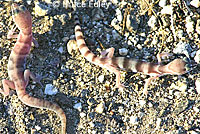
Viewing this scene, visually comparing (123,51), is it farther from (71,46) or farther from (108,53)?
(71,46)

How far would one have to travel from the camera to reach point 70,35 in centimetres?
433

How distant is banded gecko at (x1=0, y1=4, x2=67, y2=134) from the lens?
402 cm

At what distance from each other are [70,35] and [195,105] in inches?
99.6

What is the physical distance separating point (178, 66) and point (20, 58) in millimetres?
2783

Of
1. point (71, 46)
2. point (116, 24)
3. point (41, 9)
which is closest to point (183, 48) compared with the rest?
point (116, 24)

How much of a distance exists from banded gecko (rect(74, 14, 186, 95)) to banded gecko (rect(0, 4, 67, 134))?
0.93m

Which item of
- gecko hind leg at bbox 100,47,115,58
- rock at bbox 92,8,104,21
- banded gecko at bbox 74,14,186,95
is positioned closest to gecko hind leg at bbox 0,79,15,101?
banded gecko at bbox 74,14,186,95

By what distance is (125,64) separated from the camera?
13.1 ft

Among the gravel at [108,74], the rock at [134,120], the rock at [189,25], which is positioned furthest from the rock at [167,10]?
the rock at [134,120]

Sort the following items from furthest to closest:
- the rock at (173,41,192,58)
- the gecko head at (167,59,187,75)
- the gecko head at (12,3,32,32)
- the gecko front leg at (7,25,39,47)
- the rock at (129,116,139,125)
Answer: the gecko front leg at (7,25,39,47), the gecko head at (12,3,32,32), the rock at (173,41,192,58), the rock at (129,116,139,125), the gecko head at (167,59,187,75)

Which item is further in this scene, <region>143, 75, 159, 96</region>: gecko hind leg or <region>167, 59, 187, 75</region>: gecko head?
<region>143, 75, 159, 96</region>: gecko hind leg

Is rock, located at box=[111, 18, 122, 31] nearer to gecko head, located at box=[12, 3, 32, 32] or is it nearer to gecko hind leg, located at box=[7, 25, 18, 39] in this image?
gecko head, located at box=[12, 3, 32, 32]

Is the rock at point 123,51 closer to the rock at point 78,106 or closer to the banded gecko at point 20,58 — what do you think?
the rock at point 78,106

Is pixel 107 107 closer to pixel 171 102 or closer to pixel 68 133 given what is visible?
pixel 68 133
